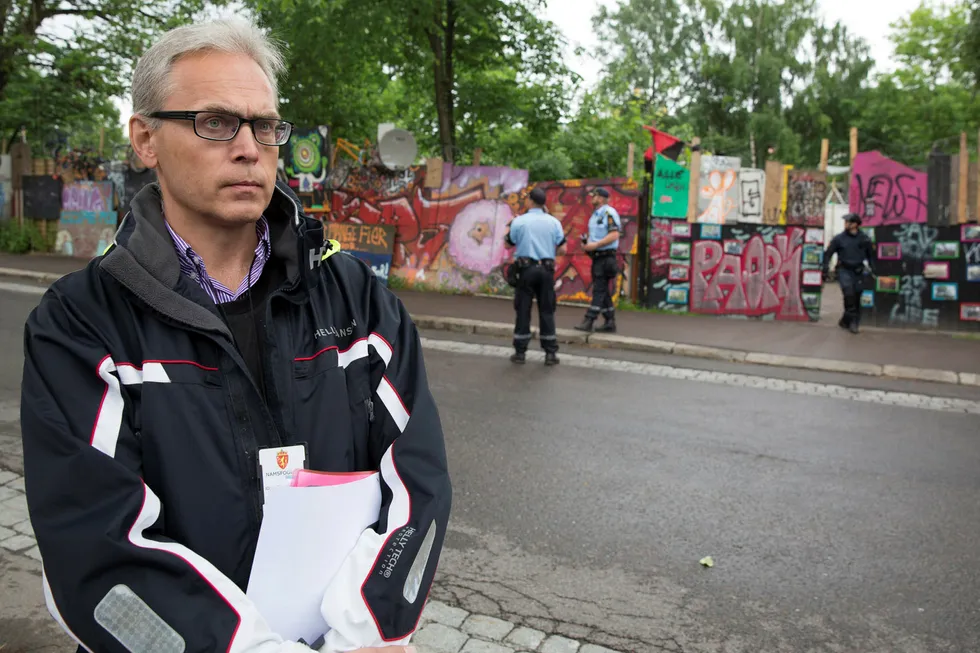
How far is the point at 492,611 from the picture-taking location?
3568 millimetres

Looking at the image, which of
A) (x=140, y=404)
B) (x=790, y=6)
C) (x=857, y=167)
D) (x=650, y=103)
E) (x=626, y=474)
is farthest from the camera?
(x=650, y=103)

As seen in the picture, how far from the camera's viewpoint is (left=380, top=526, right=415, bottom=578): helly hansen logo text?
1.58 metres

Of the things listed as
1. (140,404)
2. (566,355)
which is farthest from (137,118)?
(566,355)

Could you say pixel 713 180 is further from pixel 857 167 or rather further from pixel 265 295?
pixel 265 295

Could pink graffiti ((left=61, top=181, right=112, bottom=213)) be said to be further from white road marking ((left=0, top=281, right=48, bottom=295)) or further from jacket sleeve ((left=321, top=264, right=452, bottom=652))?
jacket sleeve ((left=321, top=264, right=452, bottom=652))

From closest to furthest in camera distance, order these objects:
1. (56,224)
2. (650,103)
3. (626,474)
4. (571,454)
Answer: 1. (626,474)
2. (571,454)
3. (56,224)
4. (650,103)

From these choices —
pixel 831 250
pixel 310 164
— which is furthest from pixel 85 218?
pixel 831 250

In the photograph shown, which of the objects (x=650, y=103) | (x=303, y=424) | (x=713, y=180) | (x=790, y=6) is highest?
(x=790, y=6)

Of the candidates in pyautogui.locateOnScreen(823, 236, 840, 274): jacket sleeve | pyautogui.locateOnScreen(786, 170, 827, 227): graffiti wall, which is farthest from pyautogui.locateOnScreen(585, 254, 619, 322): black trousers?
pyautogui.locateOnScreen(786, 170, 827, 227): graffiti wall

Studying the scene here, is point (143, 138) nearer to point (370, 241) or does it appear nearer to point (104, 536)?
point (104, 536)

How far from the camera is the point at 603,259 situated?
11.8m

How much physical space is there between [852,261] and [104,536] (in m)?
13.2

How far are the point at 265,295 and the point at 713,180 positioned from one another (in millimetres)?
13239

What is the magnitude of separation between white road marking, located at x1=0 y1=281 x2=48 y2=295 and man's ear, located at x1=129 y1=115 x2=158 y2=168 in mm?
15012
